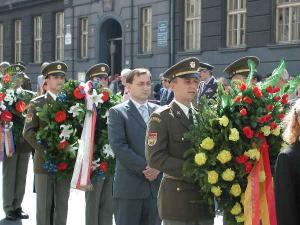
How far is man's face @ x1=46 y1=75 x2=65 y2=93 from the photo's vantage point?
6.96m

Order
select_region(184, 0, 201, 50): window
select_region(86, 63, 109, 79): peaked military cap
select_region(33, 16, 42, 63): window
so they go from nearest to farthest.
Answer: select_region(86, 63, 109, 79): peaked military cap, select_region(184, 0, 201, 50): window, select_region(33, 16, 42, 63): window

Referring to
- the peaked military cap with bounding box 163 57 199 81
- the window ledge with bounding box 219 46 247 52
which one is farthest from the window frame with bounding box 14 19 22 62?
the peaked military cap with bounding box 163 57 199 81

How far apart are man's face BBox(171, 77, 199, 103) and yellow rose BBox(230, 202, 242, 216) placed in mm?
839

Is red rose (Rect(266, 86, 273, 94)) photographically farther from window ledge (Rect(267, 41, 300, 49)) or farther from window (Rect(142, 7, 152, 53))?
window (Rect(142, 7, 152, 53))

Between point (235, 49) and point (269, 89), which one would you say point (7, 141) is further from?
point (235, 49)

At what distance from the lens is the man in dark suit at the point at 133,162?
548cm

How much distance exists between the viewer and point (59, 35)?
28.8m

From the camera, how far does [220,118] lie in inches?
176

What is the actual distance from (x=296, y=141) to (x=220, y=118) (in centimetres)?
114

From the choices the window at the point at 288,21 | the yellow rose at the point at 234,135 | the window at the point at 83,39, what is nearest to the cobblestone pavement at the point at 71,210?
the yellow rose at the point at 234,135

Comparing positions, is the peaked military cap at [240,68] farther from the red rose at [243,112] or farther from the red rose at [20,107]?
the red rose at [20,107]

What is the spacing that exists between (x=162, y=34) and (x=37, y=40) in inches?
435

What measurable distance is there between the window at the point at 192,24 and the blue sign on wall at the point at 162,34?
0.72 metres

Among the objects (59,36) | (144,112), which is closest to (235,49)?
(144,112)
